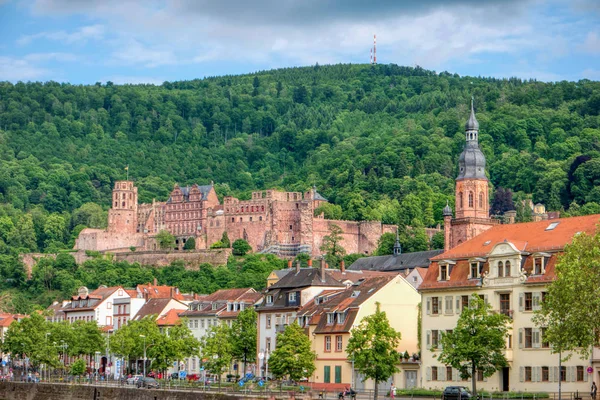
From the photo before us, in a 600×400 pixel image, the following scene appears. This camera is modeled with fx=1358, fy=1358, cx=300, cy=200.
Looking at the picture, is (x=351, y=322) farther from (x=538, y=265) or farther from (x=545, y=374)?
(x=545, y=374)

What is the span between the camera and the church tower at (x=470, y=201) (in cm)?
14600

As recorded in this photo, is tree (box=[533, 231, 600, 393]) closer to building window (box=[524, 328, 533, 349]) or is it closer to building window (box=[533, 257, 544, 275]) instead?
building window (box=[533, 257, 544, 275])

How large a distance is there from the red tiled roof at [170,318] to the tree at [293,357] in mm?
34772

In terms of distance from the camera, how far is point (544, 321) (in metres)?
67.7

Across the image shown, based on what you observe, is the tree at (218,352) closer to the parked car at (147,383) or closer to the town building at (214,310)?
the parked car at (147,383)

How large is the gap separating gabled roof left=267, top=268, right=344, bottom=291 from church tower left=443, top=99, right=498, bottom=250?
4422 cm

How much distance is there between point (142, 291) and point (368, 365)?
6403cm

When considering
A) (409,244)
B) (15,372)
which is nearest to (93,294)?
(15,372)

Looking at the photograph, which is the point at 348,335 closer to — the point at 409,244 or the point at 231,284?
the point at 231,284

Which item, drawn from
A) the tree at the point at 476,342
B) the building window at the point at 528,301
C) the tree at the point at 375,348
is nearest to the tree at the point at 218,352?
the tree at the point at 375,348

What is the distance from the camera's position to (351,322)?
87.3 m

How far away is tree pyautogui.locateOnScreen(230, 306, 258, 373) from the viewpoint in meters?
100

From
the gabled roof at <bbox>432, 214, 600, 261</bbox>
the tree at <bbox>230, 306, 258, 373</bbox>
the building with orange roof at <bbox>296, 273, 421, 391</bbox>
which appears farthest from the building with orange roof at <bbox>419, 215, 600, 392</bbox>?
the tree at <bbox>230, 306, 258, 373</bbox>

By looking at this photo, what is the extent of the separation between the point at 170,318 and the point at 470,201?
142ft
